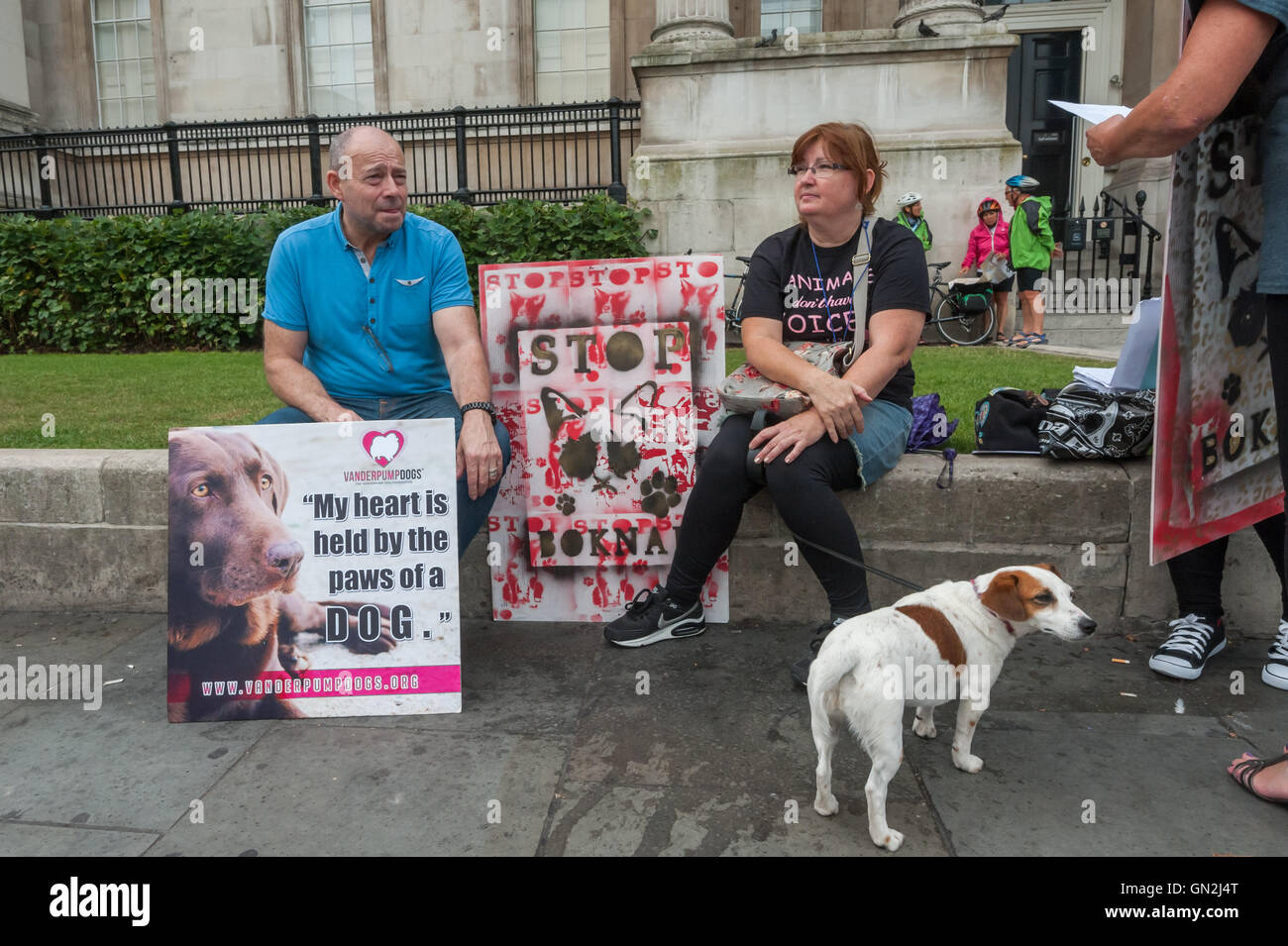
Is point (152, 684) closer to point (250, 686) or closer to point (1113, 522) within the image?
point (250, 686)

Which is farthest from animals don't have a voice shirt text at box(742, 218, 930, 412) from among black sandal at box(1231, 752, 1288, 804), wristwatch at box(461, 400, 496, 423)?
black sandal at box(1231, 752, 1288, 804)

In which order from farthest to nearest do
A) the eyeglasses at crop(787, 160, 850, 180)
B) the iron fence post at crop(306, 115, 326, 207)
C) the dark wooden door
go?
the dark wooden door
the iron fence post at crop(306, 115, 326, 207)
the eyeglasses at crop(787, 160, 850, 180)

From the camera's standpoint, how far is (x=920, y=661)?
2.36 metres

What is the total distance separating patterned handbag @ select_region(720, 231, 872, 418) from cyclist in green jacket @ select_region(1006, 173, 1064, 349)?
6.71 meters

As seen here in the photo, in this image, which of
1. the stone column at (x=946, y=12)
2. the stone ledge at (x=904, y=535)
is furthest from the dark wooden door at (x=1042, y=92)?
the stone ledge at (x=904, y=535)

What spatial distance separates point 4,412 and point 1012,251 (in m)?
8.82

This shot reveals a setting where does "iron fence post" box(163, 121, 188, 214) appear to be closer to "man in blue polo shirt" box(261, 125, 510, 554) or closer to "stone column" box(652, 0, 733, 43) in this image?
"stone column" box(652, 0, 733, 43)

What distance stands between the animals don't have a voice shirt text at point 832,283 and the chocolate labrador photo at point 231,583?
177 centimetres

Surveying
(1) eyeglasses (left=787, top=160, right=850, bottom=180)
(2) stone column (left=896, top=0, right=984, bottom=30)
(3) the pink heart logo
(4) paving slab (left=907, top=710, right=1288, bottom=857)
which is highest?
(2) stone column (left=896, top=0, right=984, bottom=30)

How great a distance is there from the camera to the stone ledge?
345 cm

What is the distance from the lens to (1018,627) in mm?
2516

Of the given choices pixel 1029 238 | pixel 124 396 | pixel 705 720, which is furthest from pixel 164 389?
pixel 1029 238

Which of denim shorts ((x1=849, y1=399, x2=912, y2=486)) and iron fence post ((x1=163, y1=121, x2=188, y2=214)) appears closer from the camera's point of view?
denim shorts ((x1=849, y1=399, x2=912, y2=486))
